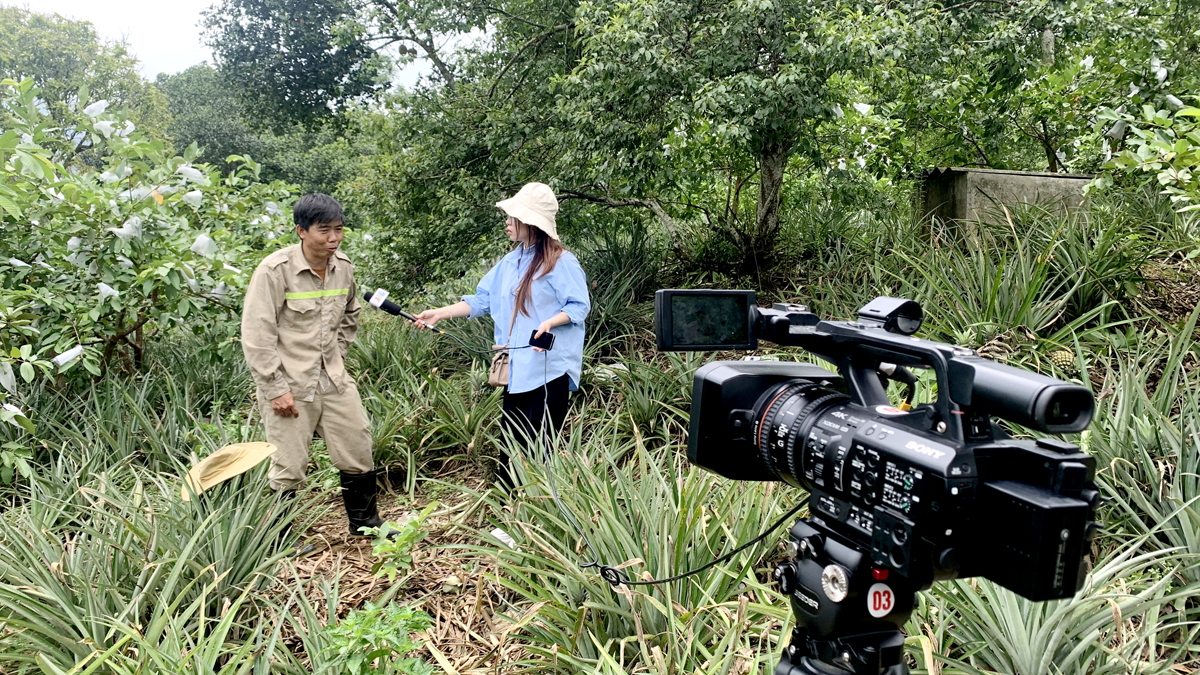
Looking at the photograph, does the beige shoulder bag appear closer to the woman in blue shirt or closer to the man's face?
the woman in blue shirt

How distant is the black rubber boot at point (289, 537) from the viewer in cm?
307

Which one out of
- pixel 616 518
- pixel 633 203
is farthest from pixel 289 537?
pixel 633 203

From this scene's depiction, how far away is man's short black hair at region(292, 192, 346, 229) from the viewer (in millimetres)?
3131

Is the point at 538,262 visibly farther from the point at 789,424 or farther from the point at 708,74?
the point at 789,424

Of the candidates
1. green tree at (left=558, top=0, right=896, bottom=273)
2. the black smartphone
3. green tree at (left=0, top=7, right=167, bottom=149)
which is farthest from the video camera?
green tree at (left=0, top=7, right=167, bottom=149)

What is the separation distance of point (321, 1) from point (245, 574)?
1954 cm

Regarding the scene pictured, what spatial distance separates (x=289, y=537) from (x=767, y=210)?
12.9 feet

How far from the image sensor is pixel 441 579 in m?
3.02

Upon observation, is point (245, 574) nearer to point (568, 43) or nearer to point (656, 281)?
point (656, 281)

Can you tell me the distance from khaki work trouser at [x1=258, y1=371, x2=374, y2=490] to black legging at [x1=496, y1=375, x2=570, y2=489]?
63 centimetres

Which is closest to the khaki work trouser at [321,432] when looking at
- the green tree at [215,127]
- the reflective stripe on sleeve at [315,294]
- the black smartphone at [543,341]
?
the reflective stripe on sleeve at [315,294]

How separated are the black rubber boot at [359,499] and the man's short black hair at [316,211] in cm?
113

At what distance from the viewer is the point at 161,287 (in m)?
4.42

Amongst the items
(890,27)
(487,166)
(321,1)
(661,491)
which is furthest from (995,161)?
(321,1)
